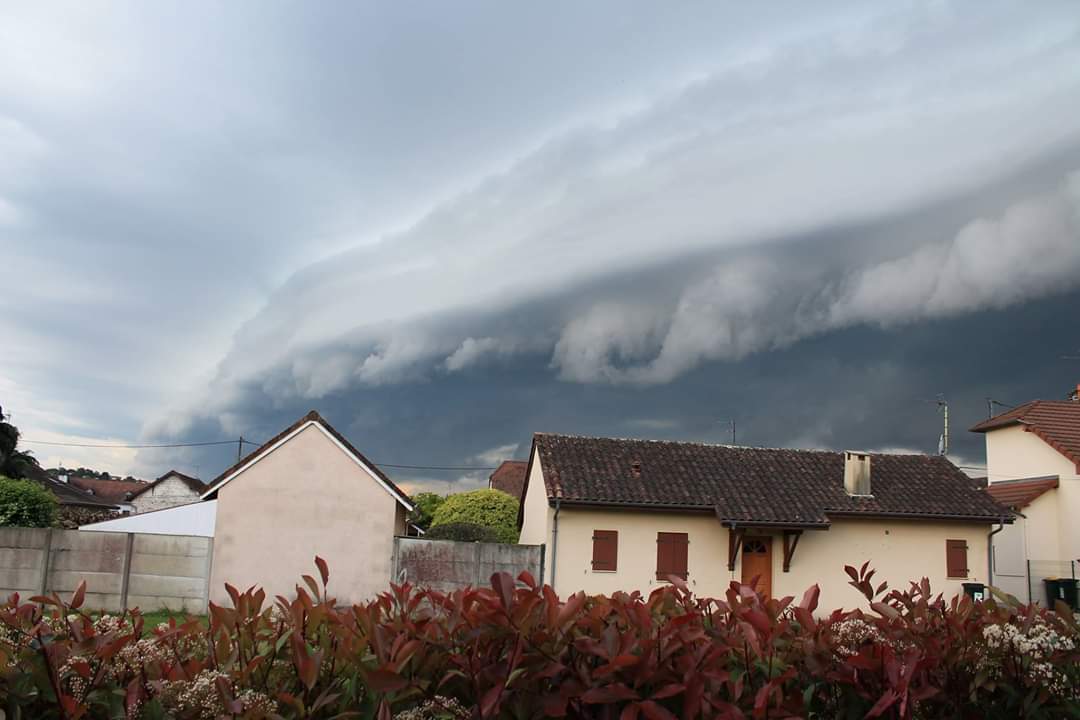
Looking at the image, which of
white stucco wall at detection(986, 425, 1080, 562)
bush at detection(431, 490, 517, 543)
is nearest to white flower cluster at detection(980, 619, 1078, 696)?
bush at detection(431, 490, 517, 543)

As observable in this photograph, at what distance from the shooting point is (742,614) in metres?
2.94

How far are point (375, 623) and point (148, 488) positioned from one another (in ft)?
207

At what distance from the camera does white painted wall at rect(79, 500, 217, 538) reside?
810 inches

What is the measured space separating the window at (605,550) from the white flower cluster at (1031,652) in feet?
57.5

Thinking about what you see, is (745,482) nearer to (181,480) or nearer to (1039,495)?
(1039,495)

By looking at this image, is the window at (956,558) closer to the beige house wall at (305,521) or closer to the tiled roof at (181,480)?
the beige house wall at (305,521)

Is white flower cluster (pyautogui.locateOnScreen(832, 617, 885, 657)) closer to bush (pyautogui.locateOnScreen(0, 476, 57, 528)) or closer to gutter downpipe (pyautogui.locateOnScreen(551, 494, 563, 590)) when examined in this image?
gutter downpipe (pyautogui.locateOnScreen(551, 494, 563, 590))

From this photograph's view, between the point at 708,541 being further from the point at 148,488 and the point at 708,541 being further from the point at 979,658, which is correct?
the point at 148,488

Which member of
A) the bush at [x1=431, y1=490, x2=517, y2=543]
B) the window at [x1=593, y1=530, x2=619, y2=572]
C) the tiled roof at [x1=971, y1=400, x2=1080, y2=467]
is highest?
the tiled roof at [x1=971, y1=400, x2=1080, y2=467]

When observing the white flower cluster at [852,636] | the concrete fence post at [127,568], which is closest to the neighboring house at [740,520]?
the concrete fence post at [127,568]

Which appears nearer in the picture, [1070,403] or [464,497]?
[464,497]

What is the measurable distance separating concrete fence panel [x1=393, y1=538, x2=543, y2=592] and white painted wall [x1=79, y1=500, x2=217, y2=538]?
4.46 meters

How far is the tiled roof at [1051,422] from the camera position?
28.0m

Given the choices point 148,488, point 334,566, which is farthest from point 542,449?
point 148,488
